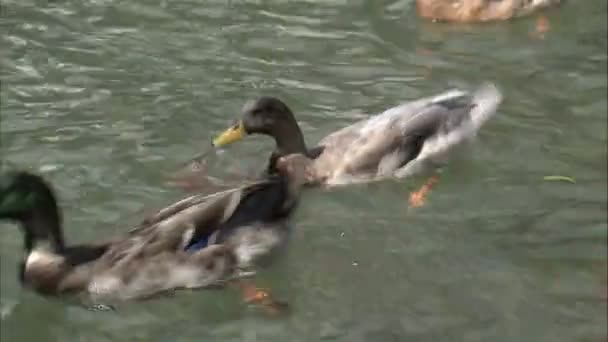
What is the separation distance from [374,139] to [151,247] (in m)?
2.31

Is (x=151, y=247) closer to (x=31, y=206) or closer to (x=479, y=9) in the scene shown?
(x=31, y=206)

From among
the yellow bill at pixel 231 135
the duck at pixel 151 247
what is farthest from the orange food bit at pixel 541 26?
the duck at pixel 151 247

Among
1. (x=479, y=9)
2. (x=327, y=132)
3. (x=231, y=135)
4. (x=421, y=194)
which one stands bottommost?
(x=421, y=194)

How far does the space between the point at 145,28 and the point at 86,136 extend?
7.59 ft

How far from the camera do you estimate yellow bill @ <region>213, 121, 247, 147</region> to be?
838 centimetres

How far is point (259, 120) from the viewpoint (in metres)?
8.46

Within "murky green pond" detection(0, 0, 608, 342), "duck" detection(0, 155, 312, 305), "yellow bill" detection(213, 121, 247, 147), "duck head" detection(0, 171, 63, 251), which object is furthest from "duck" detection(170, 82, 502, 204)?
"duck head" detection(0, 171, 63, 251)

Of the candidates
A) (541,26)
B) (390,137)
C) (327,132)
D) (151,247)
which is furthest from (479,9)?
(151,247)

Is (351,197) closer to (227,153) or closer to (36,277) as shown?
(227,153)

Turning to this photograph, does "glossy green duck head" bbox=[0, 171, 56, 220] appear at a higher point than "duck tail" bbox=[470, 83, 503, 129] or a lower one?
higher

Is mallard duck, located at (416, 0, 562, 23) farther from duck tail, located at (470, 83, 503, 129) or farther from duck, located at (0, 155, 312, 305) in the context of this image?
duck, located at (0, 155, 312, 305)

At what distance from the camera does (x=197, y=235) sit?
23.4 feet

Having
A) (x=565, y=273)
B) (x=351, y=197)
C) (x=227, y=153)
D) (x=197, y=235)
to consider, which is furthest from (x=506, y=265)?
(x=227, y=153)

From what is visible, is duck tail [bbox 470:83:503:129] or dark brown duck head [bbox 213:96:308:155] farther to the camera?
duck tail [bbox 470:83:503:129]
